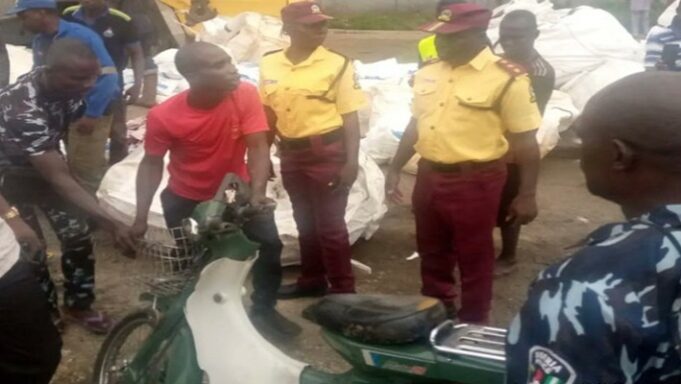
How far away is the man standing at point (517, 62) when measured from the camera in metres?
5.41

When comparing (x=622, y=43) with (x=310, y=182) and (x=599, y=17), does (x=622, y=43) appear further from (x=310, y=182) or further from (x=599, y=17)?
(x=310, y=182)

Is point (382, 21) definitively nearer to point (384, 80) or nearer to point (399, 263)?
point (384, 80)

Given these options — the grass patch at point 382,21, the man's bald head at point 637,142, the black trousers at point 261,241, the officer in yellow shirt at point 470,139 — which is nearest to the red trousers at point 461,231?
the officer in yellow shirt at point 470,139

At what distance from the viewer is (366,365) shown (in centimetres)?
305

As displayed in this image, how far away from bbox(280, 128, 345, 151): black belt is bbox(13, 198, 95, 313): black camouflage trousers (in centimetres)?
103

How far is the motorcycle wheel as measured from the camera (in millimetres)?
4070

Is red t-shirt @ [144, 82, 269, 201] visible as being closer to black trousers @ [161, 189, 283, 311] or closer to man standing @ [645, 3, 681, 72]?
black trousers @ [161, 189, 283, 311]

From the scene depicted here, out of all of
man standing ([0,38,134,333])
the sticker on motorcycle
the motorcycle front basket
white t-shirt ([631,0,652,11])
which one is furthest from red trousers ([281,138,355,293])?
white t-shirt ([631,0,652,11])

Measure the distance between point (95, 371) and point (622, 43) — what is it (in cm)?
622

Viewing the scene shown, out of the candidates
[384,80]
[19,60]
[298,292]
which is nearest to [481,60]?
[298,292]

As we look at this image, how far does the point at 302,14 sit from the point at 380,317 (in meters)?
2.23

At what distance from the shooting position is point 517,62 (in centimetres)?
550

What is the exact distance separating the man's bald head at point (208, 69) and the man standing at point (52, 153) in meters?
0.38

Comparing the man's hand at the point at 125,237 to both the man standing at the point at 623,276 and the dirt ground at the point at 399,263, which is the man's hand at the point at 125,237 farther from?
the man standing at the point at 623,276
